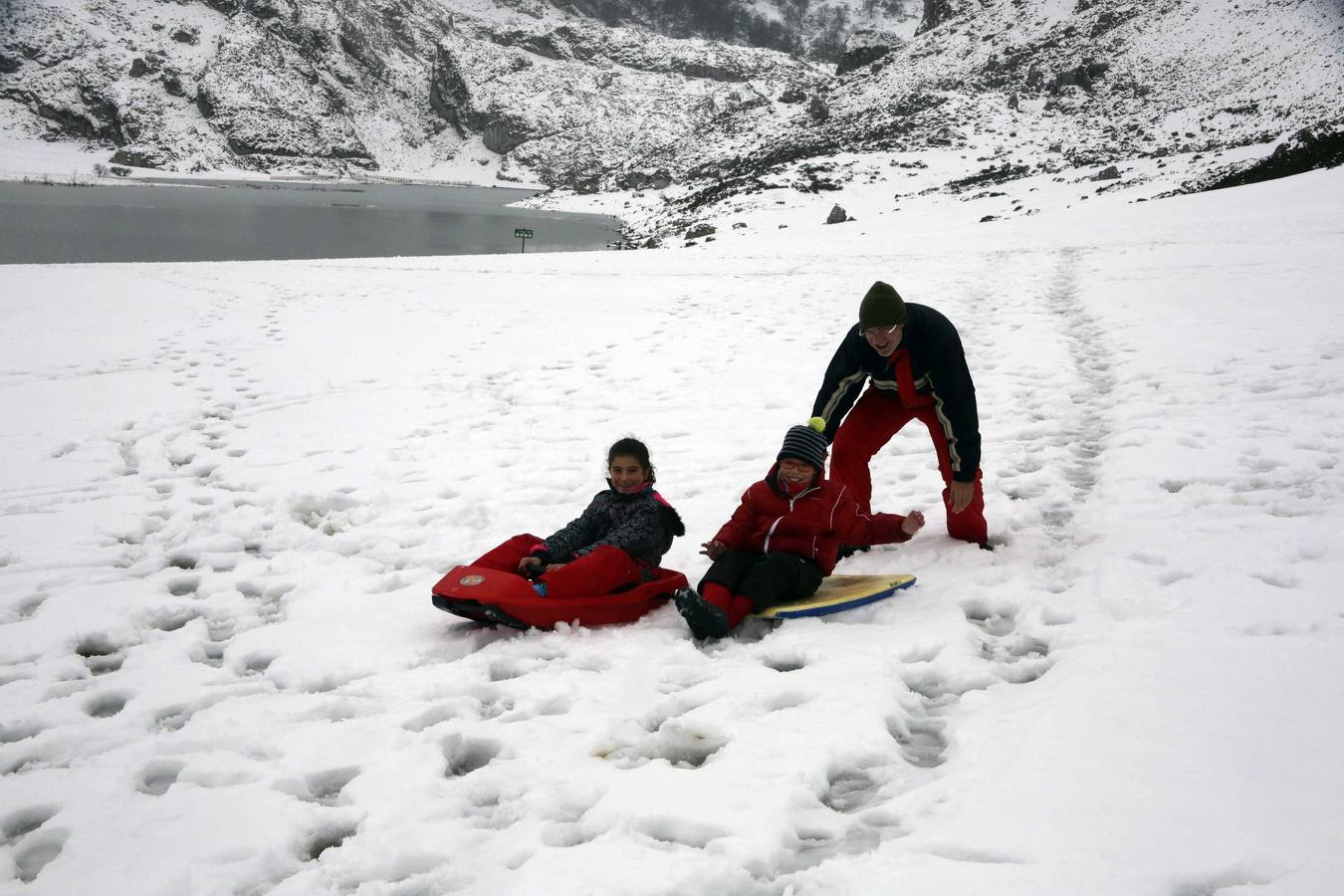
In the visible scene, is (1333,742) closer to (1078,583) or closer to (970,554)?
(1078,583)

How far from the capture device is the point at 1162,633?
133 inches

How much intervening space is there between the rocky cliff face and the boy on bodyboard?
42336 mm

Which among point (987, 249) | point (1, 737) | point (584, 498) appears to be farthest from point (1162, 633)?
point (987, 249)

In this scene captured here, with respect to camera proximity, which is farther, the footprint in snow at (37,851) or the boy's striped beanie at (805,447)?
the boy's striped beanie at (805,447)

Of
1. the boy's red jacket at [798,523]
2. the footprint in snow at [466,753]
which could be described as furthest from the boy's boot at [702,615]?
the footprint in snow at [466,753]

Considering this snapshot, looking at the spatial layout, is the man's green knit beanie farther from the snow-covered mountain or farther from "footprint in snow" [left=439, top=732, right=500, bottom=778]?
the snow-covered mountain

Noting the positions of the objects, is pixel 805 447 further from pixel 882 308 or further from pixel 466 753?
pixel 466 753

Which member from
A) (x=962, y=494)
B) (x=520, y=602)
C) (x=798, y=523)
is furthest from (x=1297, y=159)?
(x=520, y=602)

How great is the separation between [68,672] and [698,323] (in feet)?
33.9

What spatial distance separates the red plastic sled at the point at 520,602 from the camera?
3.91 meters

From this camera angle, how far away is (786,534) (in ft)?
14.7

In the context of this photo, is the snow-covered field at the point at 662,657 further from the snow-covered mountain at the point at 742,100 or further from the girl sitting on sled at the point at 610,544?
the snow-covered mountain at the point at 742,100

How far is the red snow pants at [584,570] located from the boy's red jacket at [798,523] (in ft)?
1.92

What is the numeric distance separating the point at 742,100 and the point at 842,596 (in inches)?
7155
